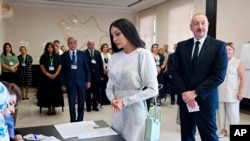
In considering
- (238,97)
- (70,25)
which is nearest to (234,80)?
(238,97)

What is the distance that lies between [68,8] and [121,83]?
982cm

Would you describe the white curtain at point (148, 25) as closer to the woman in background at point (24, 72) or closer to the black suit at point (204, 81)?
the woman in background at point (24, 72)

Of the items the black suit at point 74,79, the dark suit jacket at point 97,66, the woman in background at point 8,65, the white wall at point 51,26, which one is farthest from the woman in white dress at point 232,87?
the white wall at point 51,26

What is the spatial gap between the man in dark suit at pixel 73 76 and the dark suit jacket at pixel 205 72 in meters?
2.64

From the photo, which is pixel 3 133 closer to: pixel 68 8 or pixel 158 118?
pixel 158 118

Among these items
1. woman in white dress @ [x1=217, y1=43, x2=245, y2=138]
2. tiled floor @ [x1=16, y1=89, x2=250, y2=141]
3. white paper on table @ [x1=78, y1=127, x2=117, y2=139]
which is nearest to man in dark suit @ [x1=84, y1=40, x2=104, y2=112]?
tiled floor @ [x1=16, y1=89, x2=250, y2=141]

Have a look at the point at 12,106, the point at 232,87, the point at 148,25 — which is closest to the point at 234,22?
the point at 232,87

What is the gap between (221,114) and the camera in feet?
13.2

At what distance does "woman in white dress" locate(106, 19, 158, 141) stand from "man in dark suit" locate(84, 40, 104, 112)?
4149 mm

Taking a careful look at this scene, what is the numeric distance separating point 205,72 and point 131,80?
752mm

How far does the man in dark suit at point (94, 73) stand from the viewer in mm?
5863

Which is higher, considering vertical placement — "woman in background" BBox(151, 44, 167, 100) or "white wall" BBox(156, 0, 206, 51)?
"white wall" BBox(156, 0, 206, 51)

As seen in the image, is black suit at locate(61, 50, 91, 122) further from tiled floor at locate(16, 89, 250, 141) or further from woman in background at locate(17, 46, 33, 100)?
woman in background at locate(17, 46, 33, 100)

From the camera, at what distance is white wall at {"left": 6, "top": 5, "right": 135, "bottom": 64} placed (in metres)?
10.3
